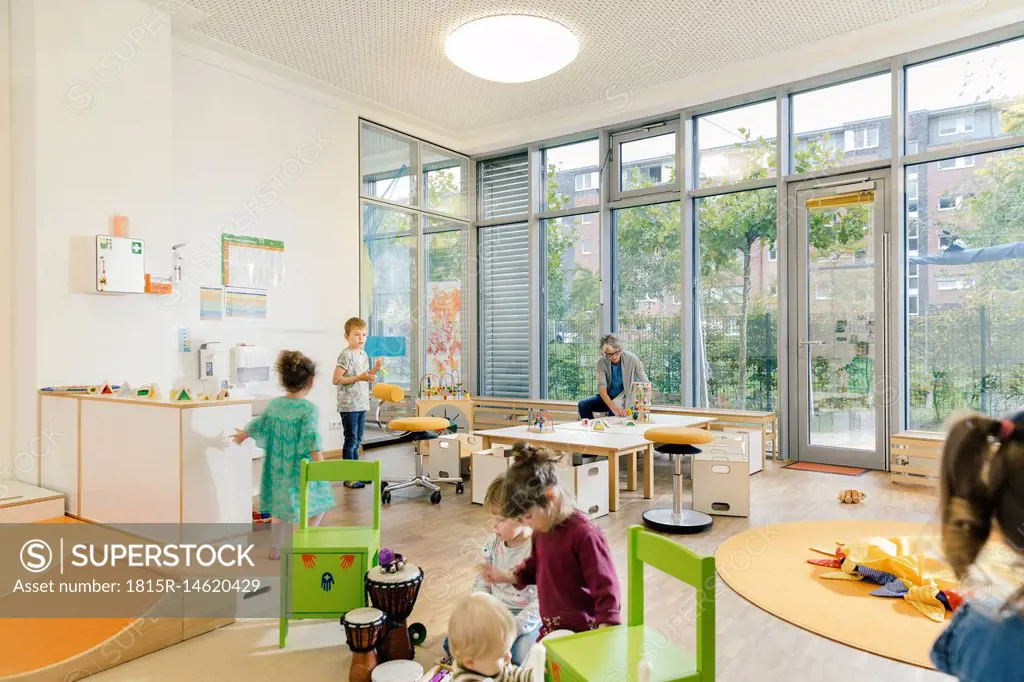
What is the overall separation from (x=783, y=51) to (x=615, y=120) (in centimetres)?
182

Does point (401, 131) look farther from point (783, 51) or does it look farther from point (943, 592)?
point (943, 592)

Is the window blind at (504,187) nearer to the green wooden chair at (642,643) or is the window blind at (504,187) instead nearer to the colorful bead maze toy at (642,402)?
the colorful bead maze toy at (642,402)

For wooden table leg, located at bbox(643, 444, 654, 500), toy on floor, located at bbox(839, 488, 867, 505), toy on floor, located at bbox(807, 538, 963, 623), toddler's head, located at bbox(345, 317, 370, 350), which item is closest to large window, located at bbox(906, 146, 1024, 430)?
toy on floor, located at bbox(839, 488, 867, 505)

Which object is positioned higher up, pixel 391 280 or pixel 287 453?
pixel 391 280

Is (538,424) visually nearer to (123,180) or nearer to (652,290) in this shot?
(652,290)

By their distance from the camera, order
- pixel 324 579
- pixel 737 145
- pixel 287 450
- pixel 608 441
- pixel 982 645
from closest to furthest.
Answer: pixel 982 645, pixel 324 579, pixel 287 450, pixel 608 441, pixel 737 145

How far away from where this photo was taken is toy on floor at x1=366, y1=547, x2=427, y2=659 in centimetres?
233

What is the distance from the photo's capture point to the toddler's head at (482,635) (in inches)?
64.0

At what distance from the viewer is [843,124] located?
6.06 meters

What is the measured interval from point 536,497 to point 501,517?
160mm

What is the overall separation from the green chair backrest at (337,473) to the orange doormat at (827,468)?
14.8ft

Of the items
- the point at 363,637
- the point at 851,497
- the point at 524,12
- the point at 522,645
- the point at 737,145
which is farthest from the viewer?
the point at 737,145

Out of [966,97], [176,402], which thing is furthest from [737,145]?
[176,402]

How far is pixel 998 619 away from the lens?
0.99m
